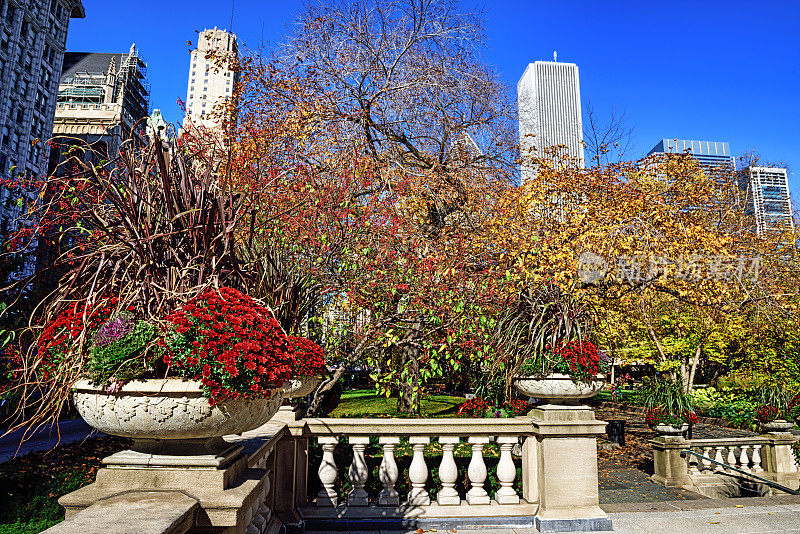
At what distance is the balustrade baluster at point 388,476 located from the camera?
5.12 meters

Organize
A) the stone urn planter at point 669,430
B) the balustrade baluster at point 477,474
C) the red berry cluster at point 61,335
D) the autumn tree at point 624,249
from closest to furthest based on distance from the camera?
the red berry cluster at point 61,335 < the balustrade baluster at point 477,474 < the autumn tree at point 624,249 < the stone urn planter at point 669,430

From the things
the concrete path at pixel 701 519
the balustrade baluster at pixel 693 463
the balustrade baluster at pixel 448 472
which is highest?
the balustrade baluster at pixel 448 472

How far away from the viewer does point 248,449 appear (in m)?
3.51

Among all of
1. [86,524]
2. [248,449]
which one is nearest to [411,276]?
[248,449]

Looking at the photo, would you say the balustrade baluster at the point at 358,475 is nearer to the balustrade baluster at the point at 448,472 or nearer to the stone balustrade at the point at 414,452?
the stone balustrade at the point at 414,452

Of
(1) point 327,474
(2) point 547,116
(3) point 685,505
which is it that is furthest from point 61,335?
(2) point 547,116

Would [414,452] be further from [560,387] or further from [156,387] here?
[156,387]

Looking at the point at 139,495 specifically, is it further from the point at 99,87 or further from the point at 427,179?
the point at 99,87

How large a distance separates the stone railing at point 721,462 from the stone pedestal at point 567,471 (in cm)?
714

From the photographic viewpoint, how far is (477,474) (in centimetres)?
525

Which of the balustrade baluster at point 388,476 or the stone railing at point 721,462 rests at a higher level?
the balustrade baluster at point 388,476

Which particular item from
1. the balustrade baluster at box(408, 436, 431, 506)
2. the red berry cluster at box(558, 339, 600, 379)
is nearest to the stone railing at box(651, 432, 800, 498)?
the red berry cluster at box(558, 339, 600, 379)

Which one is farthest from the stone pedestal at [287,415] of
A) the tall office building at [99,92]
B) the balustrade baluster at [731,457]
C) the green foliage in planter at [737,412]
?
the tall office building at [99,92]

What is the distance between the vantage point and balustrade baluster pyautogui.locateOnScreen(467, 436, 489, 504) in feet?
17.1
